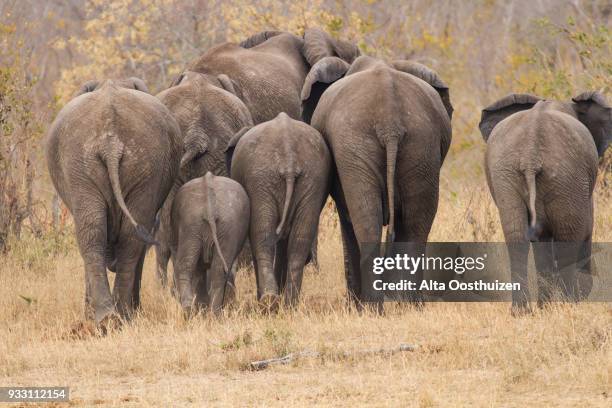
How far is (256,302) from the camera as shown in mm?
10195

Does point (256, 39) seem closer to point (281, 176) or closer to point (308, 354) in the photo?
point (281, 176)

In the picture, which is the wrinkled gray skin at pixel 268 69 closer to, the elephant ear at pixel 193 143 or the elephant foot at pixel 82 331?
the elephant ear at pixel 193 143

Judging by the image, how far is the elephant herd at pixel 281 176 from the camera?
9.41 m

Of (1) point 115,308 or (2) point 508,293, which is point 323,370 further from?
(2) point 508,293

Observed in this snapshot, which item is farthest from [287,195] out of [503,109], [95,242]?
[503,109]

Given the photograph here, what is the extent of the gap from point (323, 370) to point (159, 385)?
99 centimetres

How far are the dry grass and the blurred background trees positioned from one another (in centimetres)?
280

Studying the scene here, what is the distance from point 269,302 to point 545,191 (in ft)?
7.14

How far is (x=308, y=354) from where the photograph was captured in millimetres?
8227

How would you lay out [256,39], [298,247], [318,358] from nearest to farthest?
[318,358], [298,247], [256,39]

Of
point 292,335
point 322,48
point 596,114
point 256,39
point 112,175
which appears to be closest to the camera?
point 292,335

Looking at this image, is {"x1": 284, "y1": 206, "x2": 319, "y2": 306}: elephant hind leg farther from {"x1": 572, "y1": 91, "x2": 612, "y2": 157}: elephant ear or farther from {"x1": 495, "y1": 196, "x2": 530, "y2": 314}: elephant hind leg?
{"x1": 572, "y1": 91, "x2": 612, "y2": 157}: elephant ear

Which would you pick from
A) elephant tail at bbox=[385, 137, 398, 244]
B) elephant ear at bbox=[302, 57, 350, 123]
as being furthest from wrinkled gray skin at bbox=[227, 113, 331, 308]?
elephant ear at bbox=[302, 57, 350, 123]

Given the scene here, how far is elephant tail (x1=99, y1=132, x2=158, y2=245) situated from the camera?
9.20 meters
